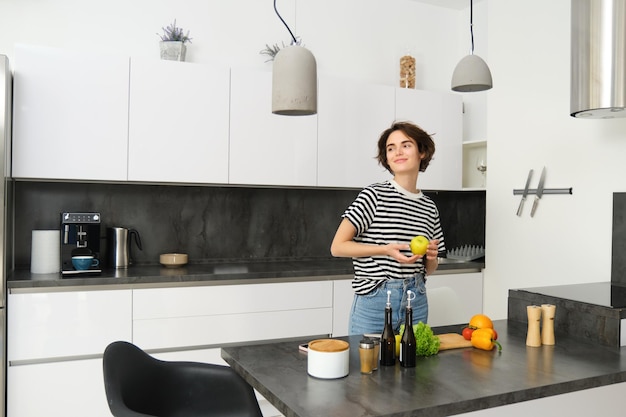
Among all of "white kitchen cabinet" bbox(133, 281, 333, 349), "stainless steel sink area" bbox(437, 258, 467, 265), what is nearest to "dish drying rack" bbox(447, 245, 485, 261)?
"stainless steel sink area" bbox(437, 258, 467, 265)

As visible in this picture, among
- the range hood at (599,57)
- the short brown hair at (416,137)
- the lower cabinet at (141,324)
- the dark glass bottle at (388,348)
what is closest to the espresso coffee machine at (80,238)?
the lower cabinet at (141,324)

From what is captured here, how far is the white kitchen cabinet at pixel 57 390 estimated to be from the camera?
9.05 ft

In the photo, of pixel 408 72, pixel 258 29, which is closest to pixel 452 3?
pixel 408 72

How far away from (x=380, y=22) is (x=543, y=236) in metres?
1.93

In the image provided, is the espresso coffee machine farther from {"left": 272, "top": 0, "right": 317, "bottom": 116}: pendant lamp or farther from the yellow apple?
the yellow apple

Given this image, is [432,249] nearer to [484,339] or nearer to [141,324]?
[484,339]

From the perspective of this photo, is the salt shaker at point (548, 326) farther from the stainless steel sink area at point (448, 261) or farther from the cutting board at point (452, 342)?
the stainless steel sink area at point (448, 261)

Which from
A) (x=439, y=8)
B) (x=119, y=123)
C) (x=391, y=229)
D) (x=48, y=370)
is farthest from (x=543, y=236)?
(x=48, y=370)

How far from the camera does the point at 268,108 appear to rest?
11.5 feet

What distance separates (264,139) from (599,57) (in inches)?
73.4

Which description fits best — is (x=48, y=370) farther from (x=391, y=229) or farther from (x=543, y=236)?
(x=543, y=236)

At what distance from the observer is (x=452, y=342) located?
1.92 m

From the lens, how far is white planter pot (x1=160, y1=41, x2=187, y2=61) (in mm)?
3412

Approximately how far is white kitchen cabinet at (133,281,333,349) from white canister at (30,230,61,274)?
49 centimetres
